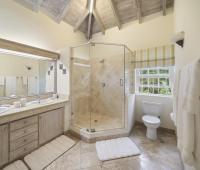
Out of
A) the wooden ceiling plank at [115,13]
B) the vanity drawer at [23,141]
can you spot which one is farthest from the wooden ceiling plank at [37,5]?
the vanity drawer at [23,141]

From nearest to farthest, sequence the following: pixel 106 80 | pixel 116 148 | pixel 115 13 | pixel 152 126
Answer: pixel 116 148 < pixel 152 126 < pixel 115 13 < pixel 106 80

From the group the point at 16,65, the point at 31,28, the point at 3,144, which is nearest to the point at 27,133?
the point at 3,144

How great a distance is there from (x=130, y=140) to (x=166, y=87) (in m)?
1.73

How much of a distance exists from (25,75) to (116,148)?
8.16ft

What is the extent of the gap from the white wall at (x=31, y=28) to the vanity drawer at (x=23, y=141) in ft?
6.48

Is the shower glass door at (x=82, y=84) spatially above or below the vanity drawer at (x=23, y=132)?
above

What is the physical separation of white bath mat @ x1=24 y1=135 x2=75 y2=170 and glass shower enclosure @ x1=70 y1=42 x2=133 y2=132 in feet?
2.52

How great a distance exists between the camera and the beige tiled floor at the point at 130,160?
1.76 m

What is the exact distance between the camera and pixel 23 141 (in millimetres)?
1929

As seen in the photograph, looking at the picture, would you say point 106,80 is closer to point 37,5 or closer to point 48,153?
point 48,153

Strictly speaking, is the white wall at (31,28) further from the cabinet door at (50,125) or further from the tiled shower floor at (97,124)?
the tiled shower floor at (97,124)

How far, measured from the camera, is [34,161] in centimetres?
184

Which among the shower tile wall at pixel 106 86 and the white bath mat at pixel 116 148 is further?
the shower tile wall at pixel 106 86

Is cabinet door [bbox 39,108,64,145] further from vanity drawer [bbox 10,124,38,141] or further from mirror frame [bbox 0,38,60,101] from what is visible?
mirror frame [bbox 0,38,60,101]
